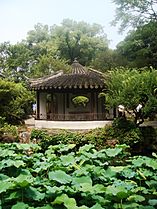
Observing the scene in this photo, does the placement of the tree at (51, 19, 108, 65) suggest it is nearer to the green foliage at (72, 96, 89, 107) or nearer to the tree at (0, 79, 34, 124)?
the tree at (0, 79, 34, 124)

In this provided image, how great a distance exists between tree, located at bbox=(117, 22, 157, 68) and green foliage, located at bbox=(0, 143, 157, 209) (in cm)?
1572

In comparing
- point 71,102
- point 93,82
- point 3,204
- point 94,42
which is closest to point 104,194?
point 3,204

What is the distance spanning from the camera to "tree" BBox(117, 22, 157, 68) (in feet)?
73.1

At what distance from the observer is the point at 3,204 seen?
15.7 ft

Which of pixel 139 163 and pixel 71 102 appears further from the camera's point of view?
Result: pixel 71 102

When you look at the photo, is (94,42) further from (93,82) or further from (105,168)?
(105,168)

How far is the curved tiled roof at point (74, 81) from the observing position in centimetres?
1744

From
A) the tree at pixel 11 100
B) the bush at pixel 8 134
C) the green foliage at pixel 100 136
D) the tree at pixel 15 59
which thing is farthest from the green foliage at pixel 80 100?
the tree at pixel 15 59

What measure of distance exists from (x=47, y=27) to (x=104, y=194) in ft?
107

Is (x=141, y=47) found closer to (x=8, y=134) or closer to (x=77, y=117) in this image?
(x=77, y=117)

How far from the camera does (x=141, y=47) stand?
23453 mm

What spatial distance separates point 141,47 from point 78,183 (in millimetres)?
19228

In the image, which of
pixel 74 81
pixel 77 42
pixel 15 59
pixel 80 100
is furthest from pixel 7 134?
pixel 77 42

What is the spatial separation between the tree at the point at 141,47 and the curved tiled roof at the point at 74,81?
4.07 m
